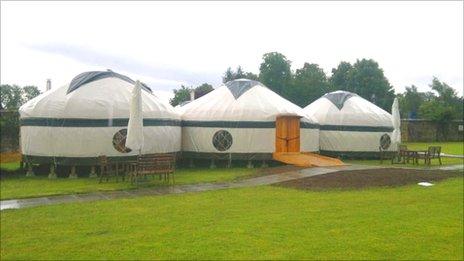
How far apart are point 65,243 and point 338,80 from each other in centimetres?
4875

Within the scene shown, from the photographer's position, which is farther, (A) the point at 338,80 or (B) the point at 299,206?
(A) the point at 338,80

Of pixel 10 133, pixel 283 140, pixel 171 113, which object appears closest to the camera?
pixel 171 113

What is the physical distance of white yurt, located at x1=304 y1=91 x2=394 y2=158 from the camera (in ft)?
72.1

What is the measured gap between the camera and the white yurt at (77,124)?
14359 millimetres

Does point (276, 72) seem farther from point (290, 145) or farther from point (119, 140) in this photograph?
point (119, 140)

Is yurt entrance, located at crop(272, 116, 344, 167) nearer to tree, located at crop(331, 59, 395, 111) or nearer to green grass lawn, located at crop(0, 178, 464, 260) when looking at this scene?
green grass lawn, located at crop(0, 178, 464, 260)

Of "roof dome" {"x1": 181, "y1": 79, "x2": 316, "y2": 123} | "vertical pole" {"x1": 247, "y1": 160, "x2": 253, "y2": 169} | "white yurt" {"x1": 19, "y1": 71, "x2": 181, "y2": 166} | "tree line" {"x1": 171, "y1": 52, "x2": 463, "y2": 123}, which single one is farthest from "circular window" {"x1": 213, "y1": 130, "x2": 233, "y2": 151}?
"tree line" {"x1": 171, "y1": 52, "x2": 463, "y2": 123}

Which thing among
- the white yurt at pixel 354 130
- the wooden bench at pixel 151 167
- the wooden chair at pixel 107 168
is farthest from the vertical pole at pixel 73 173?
the white yurt at pixel 354 130

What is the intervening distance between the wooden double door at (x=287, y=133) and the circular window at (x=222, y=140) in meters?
1.81

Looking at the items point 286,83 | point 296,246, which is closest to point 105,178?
point 296,246

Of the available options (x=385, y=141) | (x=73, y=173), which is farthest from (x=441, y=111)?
(x=73, y=173)

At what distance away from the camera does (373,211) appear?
820cm

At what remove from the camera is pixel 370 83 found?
161ft

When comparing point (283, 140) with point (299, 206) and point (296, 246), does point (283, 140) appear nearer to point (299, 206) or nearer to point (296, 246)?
point (299, 206)
